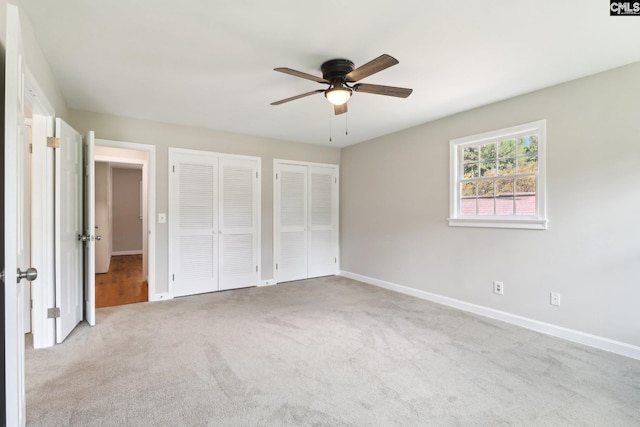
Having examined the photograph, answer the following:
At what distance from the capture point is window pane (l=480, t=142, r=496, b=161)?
356cm

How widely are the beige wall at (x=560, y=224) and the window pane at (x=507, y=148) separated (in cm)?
22

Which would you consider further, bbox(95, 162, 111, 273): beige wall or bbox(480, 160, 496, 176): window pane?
bbox(95, 162, 111, 273): beige wall

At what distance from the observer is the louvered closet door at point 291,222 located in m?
5.14

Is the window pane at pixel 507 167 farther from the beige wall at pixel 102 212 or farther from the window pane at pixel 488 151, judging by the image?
the beige wall at pixel 102 212

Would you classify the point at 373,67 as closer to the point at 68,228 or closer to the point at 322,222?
the point at 68,228

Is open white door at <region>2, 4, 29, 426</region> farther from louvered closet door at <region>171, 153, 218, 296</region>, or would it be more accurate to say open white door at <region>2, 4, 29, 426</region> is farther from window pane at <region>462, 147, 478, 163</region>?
window pane at <region>462, 147, 478, 163</region>

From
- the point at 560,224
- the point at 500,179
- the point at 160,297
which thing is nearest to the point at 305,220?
the point at 160,297

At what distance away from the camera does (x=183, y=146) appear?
4.33 m

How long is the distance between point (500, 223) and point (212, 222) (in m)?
3.70


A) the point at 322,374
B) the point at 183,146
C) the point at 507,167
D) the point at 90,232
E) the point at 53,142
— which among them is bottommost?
the point at 322,374

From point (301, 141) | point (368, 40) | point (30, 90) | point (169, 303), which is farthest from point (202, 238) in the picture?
point (368, 40)

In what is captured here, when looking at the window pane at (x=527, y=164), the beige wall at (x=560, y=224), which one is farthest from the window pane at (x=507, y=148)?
the beige wall at (x=560, y=224)

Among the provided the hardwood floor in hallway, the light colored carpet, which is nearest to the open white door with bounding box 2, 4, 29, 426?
the light colored carpet

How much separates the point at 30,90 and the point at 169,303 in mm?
2736
